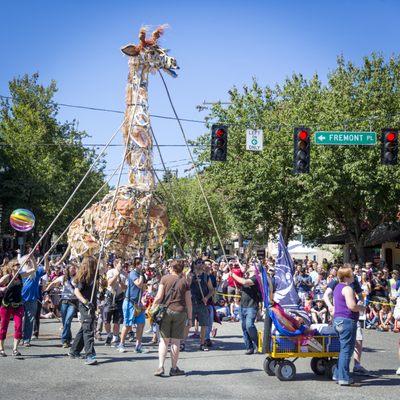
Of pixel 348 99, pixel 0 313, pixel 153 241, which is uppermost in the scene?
pixel 348 99

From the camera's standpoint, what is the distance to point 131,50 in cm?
1363

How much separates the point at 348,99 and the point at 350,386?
63.8 ft

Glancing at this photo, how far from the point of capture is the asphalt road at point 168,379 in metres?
7.84

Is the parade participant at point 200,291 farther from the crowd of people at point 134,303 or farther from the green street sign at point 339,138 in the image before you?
the green street sign at point 339,138

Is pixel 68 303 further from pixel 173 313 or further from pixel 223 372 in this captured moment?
pixel 223 372

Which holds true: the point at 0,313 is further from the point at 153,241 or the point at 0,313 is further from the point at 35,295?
the point at 153,241

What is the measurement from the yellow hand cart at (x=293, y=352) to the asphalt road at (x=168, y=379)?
162 mm

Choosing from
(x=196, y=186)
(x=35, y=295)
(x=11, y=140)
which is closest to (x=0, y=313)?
(x=35, y=295)

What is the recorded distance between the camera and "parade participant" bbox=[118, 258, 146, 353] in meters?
11.6

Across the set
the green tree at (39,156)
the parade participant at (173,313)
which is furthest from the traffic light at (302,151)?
the green tree at (39,156)

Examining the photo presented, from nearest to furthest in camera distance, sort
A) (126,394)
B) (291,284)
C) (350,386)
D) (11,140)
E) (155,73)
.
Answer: (126,394), (350,386), (291,284), (155,73), (11,140)

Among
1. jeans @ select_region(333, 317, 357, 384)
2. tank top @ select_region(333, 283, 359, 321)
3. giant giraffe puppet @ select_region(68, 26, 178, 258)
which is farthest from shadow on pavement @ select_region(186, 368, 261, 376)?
giant giraffe puppet @ select_region(68, 26, 178, 258)

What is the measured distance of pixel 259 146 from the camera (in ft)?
69.3

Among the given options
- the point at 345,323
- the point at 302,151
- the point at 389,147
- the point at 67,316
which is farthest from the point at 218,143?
the point at 345,323
